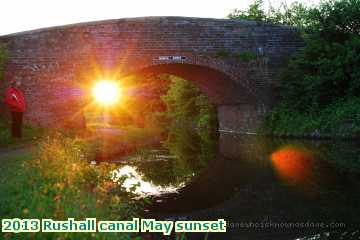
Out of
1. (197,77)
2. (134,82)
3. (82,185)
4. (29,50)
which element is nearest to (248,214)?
(82,185)

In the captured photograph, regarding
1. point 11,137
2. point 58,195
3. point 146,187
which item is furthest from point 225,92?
point 58,195

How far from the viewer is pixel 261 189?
8.66 m

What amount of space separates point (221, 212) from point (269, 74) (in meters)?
14.6

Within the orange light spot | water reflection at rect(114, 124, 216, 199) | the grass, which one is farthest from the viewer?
the orange light spot

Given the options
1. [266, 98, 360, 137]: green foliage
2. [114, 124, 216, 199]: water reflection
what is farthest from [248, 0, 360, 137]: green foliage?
[114, 124, 216, 199]: water reflection

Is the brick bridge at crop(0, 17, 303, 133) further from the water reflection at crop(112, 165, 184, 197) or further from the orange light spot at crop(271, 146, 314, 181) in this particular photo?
the water reflection at crop(112, 165, 184, 197)

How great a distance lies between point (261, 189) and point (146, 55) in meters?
11.5

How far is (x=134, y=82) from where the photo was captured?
42719 millimetres

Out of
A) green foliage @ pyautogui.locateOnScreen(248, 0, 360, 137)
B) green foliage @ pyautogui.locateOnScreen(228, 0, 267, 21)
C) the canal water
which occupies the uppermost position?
green foliage @ pyautogui.locateOnScreen(228, 0, 267, 21)

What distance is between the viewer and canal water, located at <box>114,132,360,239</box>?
611cm

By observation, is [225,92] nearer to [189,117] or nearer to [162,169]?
[162,169]

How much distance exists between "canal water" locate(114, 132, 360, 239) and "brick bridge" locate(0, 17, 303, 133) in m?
5.21

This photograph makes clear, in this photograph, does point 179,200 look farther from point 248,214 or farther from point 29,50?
point 29,50

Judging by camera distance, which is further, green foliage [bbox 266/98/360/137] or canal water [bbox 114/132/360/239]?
green foliage [bbox 266/98/360/137]
